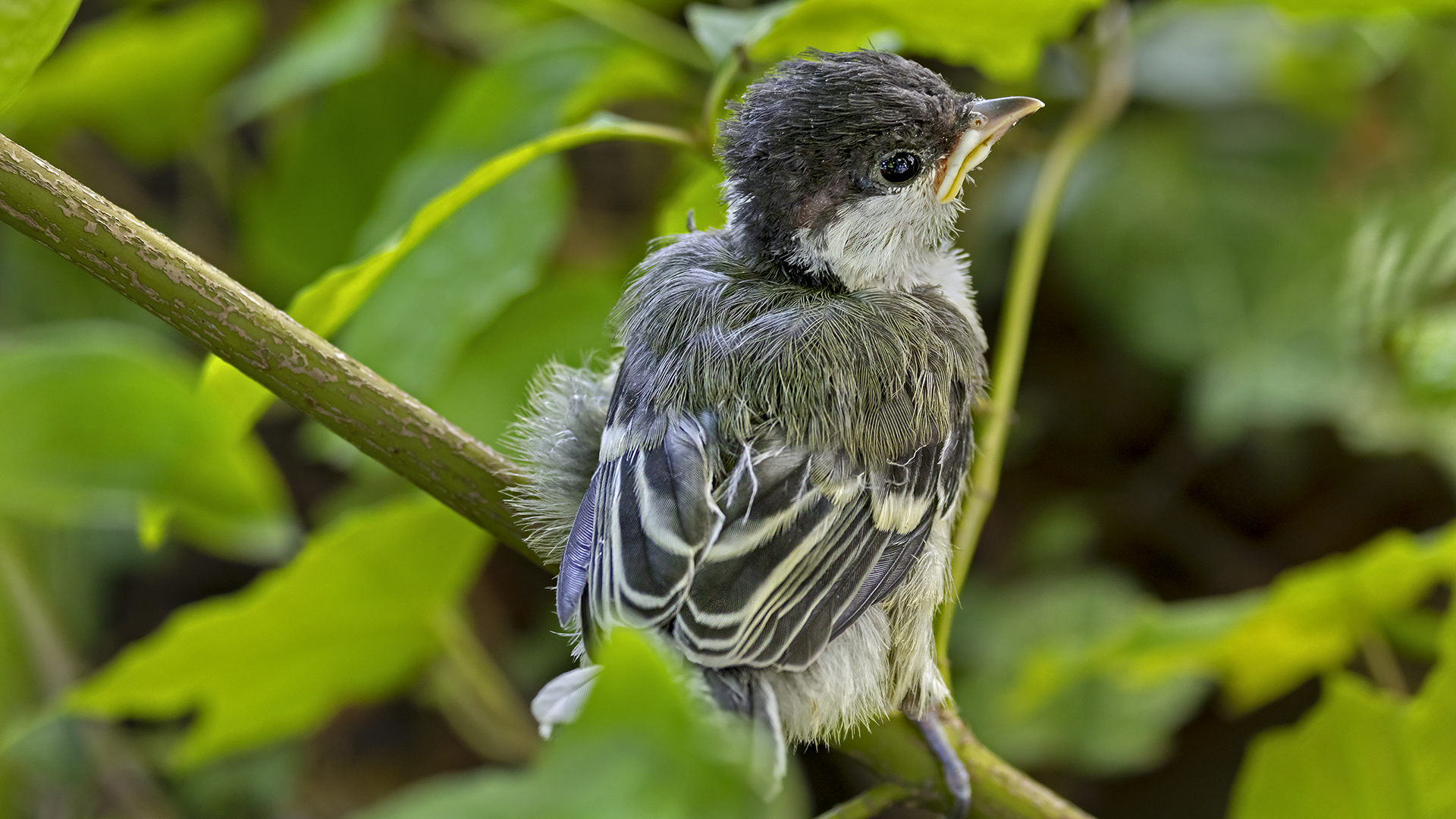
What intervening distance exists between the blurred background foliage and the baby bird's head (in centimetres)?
6

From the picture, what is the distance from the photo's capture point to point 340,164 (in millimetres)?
1777

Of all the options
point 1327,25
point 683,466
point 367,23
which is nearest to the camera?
point 683,466

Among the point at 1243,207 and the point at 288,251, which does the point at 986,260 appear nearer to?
the point at 1243,207

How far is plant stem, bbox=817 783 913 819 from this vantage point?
2.83 feet

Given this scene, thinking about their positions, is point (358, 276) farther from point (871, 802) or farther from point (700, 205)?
point (871, 802)

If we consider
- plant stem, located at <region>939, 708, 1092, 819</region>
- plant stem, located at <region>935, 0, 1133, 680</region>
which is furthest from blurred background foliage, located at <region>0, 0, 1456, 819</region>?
plant stem, located at <region>939, 708, 1092, 819</region>

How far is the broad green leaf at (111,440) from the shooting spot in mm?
1201

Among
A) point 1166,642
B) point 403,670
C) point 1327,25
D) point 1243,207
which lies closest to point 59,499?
point 403,670

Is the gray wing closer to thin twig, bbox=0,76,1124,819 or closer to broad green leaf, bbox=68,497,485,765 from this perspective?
thin twig, bbox=0,76,1124,819

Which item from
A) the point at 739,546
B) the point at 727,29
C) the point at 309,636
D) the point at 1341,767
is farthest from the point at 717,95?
the point at 1341,767

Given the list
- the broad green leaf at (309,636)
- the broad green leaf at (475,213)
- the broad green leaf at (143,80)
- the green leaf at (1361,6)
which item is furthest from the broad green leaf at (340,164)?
the green leaf at (1361,6)

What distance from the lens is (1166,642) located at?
3.84 ft

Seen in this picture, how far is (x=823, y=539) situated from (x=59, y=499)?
92cm

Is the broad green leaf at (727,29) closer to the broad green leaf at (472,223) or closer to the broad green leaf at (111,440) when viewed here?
the broad green leaf at (472,223)
